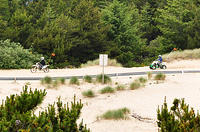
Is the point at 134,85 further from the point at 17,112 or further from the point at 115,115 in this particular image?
the point at 17,112

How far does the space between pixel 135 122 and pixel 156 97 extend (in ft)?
16.9

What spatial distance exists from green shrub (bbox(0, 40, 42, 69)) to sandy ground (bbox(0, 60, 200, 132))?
3.23 metres

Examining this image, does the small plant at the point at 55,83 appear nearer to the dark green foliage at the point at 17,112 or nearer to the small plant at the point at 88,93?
the small plant at the point at 88,93

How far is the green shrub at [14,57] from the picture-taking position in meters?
30.2

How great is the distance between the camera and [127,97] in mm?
20953

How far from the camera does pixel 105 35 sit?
44719 mm

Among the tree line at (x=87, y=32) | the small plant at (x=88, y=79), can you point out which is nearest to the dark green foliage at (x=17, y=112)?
the small plant at (x=88, y=79)

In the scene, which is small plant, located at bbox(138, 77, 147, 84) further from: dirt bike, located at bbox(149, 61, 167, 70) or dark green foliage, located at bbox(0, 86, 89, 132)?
dark green foliage, located at bbox(0, 86, 89, 132)

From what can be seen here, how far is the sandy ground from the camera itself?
15789 millimetres

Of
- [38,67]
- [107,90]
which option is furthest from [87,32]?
[107,90]

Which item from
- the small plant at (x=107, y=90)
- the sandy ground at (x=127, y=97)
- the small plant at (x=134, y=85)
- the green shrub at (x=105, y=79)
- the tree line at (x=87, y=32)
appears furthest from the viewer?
the tree line at (x=87, y=32)

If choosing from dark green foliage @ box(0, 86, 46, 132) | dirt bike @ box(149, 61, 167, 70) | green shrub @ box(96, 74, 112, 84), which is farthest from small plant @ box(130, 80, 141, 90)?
dark green foliage @ box(0, 86, 46, 132)

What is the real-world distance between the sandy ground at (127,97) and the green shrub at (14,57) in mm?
3231

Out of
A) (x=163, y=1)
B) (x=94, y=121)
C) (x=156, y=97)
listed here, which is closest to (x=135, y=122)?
(x=94, y=121)
